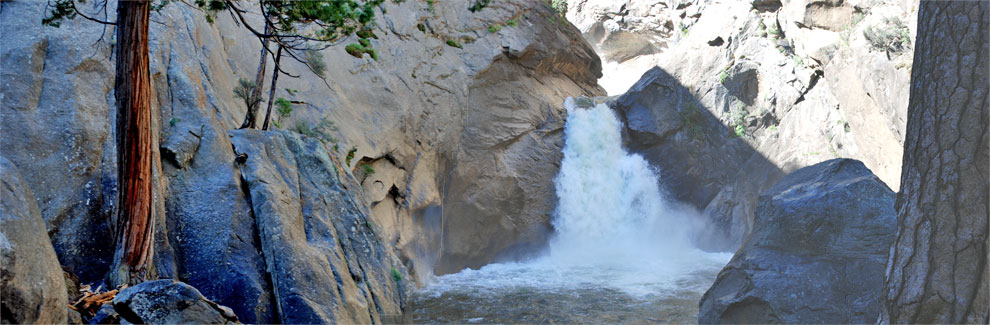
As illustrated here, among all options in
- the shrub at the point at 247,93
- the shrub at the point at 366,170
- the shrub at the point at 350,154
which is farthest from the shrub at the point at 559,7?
the shrub at the point at 247,93

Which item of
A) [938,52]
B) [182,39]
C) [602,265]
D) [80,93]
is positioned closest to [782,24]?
[602,265]

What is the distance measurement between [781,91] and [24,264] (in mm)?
20463

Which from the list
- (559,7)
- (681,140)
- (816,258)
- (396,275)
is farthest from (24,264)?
(559,7)

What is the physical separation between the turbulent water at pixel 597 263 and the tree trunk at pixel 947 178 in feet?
19.6

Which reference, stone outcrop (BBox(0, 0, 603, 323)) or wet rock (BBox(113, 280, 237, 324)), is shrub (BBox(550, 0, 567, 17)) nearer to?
stone outcrop (BBox(0, 0, 603, 323))

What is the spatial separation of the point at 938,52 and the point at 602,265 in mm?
13071

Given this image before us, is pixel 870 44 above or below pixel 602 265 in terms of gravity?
above

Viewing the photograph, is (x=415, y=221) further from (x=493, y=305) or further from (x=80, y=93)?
(x=80, y=93)

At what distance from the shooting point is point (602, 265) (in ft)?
58.0

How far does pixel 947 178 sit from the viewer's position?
5066 millimetres

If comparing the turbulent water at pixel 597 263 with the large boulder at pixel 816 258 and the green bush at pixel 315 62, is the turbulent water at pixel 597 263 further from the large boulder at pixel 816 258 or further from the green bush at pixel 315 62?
the green bush at pixel 315 62

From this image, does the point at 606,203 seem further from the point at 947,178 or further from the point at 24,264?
the point at 24,264

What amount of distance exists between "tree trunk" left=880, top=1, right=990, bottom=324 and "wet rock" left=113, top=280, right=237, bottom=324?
5880 millimetres

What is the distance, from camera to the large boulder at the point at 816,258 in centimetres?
771
